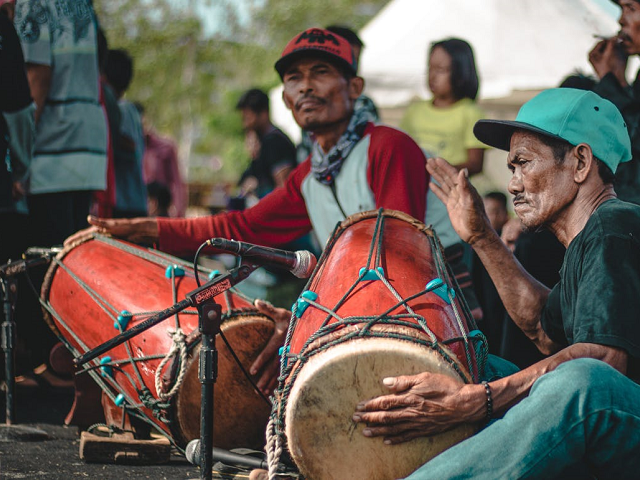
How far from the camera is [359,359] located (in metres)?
2.06

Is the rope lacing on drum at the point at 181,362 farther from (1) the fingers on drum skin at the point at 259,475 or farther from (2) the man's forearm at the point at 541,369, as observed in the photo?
(2) the man's forearm at the point at 541,369

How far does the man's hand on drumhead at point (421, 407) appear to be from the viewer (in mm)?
2021

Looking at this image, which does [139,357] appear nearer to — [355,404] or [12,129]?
[355,404]

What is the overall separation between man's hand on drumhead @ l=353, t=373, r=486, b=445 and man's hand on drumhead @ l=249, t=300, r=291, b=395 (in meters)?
1.01

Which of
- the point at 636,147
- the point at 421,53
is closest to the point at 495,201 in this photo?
the point at 421,53

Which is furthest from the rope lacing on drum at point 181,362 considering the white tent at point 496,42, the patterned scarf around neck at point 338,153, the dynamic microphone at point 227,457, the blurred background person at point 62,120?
the white tent at point 496,42

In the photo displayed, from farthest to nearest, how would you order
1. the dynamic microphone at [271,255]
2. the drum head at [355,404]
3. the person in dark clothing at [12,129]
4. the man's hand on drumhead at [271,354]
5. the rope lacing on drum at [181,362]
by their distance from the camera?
the person in dark clothing at [12,129] < the man's hand on drumhead at [271,354] < the rope lacing on drum at [181,362] < the dynamic microphone at [271,255] < the drum head at [355,404]

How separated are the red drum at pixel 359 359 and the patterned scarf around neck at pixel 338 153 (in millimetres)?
1144

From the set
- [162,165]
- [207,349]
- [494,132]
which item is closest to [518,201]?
[494,132]

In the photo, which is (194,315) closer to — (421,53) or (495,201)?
(495,201)

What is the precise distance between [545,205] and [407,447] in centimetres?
87

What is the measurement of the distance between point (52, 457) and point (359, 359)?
1772 mm

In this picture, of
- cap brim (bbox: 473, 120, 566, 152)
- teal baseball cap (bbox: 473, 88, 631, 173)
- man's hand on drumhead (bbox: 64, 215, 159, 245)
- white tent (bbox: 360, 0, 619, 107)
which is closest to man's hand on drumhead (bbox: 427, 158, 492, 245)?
cap brim (bbox: 473, 120, 566, 152)

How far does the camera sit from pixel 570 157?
2400 mm
